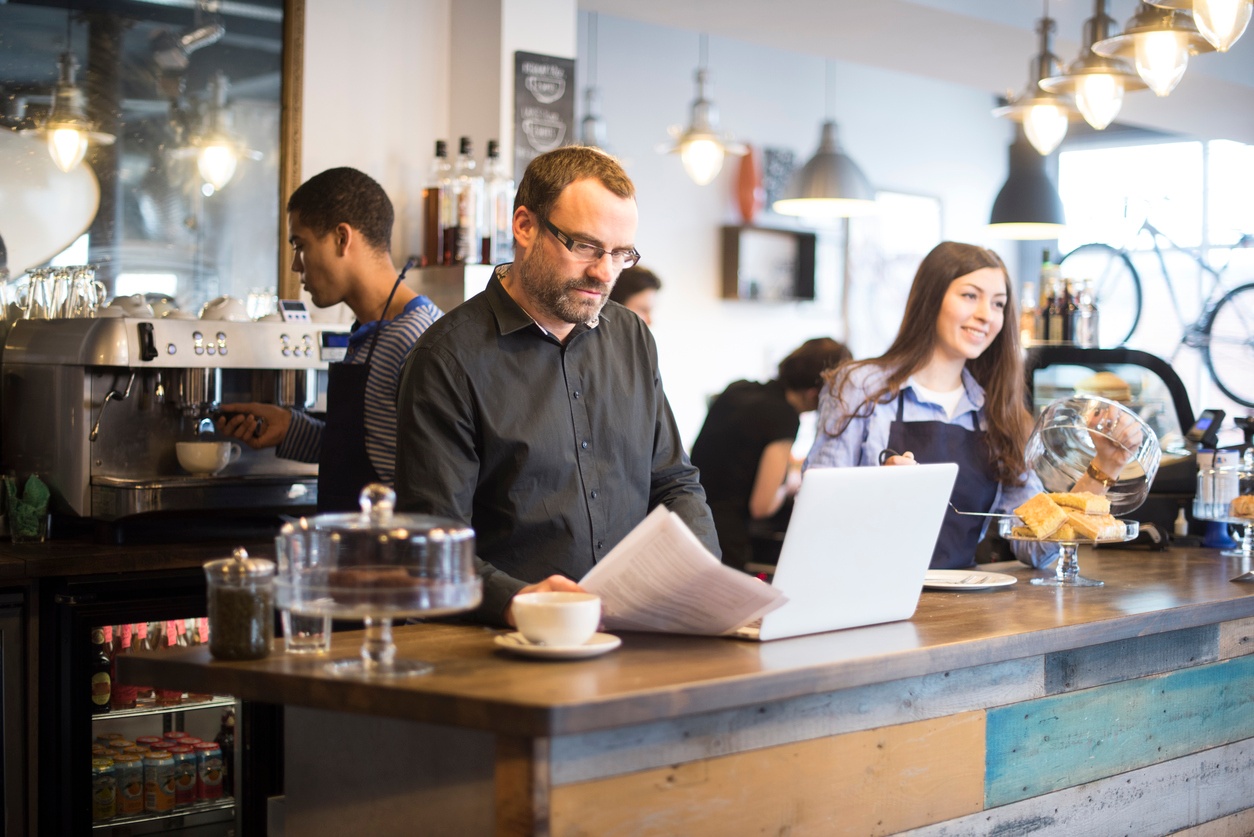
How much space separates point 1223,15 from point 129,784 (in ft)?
10.1

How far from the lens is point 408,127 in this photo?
4195 millimetres

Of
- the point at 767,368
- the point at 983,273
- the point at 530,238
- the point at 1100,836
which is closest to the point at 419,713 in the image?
the point at 530,238

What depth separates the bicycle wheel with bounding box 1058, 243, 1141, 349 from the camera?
9.69 metres

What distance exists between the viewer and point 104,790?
3225 mm

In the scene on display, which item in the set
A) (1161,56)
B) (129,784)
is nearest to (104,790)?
(129,784)

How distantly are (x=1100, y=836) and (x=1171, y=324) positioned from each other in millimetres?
8101

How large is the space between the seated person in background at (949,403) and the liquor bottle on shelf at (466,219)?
1274 mm

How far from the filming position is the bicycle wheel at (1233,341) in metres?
9.03

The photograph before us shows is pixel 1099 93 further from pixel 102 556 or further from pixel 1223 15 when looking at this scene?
Result: pixel 102 556

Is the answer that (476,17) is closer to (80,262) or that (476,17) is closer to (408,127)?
(408,127)

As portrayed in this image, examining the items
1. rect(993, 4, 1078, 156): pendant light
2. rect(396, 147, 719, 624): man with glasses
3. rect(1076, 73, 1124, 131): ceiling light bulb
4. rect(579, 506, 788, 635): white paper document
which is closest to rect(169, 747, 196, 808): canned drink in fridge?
rect(396, 147, 719, 624): man with glasses

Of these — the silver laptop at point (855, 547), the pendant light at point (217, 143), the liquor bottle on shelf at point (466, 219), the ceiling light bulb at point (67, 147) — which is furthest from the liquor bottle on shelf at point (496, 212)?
the silver laptop at point (855, 547)

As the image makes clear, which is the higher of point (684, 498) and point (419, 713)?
point (684, 498)

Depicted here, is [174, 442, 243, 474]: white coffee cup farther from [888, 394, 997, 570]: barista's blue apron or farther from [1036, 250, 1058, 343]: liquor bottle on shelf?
[1036, 250, 1058, 343]: liquor bottle on shelf
